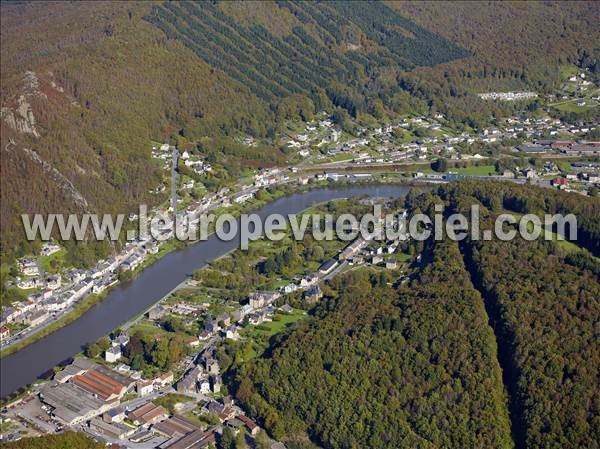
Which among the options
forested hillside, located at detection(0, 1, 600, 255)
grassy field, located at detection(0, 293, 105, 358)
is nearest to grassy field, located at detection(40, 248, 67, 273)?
forested hillside, located at detection(0, 1, 600, 255)

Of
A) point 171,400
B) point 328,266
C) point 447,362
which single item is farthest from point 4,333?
point 447,362

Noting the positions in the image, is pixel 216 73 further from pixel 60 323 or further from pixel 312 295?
pixel 60 323

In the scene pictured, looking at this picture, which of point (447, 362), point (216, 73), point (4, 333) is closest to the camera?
point (447, 362)

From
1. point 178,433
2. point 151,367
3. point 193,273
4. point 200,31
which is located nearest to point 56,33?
point 200,31

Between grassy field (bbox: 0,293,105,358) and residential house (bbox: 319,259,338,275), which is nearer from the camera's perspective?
grassy field (bbox: 0,293,105,358)

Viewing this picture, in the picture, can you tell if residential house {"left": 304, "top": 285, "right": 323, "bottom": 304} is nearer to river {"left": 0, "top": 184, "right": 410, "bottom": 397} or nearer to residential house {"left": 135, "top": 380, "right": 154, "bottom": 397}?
river {"left": 0, "top": 184, "right": 410, "bottom": 397}
